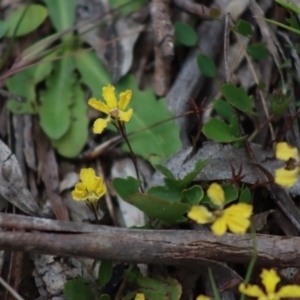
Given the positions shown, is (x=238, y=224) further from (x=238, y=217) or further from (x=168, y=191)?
(x=168, y=191)

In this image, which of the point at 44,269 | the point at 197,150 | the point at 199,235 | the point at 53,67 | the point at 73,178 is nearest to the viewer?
Answer: the point at 199,235

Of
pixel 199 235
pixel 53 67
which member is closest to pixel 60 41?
pixel 53 67

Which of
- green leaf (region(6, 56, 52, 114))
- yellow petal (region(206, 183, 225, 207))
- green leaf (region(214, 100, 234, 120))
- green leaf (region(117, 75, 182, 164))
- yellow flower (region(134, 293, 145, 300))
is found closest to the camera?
yellow petal (region(206, 183, 225, 207))

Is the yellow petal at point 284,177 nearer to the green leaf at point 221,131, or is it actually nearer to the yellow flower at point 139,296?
the green leaf at point 221,131

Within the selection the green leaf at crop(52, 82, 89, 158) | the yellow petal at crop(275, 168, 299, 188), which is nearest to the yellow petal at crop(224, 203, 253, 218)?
the yellow petal at crop(275, 168, 299, 188)

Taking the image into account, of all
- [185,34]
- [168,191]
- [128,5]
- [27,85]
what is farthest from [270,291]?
[128,5]

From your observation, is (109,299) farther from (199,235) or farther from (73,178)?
(73,178)

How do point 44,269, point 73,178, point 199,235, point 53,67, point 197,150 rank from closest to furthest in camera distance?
point 199,235 < point 44,269 < point 197,150 < point 73,178 < point 53,67

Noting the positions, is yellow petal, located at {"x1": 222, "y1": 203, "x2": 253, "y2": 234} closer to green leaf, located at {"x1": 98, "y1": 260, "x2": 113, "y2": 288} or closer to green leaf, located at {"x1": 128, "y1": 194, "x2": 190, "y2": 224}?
green leaf, located at {"x1": 128, "y1": 194, "x2": 190, "y2": 224}
